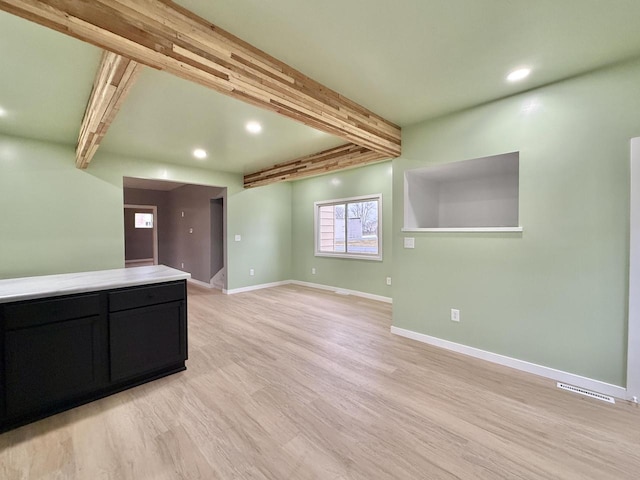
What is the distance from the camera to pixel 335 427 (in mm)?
1746

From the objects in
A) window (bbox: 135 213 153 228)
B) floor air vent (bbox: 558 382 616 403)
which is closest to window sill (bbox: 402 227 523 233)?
floor air vent (bbox: 558 382 616 403)

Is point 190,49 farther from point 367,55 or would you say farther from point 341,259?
point 341,259

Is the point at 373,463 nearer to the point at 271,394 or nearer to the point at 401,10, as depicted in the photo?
the point at 271,394

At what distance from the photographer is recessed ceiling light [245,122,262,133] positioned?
9.70 feet

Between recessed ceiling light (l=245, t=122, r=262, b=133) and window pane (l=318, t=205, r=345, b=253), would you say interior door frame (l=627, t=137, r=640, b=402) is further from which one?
window pane (l=318, t=205, r=345, b=253)

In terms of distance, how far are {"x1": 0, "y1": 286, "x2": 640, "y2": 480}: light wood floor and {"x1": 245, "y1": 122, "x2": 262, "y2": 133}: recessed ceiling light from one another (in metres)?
2.56

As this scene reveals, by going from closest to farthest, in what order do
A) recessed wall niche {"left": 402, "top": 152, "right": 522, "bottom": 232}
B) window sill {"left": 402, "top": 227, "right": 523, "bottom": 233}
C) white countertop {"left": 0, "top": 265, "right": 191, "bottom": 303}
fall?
white countertop {"left": 0, "top": 265, "right": 191, "bottom": 303} → window sill {"left": 402, "top": 227, "right": 523, "bottom": 233} → recessed wall niche {"left": 402, "top": 152, "right": 522, "bottom": 232}

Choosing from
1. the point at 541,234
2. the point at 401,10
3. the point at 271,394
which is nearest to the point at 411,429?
the point at 271,394

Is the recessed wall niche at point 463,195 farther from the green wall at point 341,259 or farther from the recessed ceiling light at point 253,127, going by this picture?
the recessed ceiling light at point 253,127

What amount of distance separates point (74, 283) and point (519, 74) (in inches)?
155

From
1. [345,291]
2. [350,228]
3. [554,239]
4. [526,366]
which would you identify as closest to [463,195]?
[554,239]

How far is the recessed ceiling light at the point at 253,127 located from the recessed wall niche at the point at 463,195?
1.86 metres

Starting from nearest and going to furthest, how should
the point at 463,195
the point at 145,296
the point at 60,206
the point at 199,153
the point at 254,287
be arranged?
the point at 145,296
the point at 463,195
the point at 60,206
the point at 199,153
the point at 254,287

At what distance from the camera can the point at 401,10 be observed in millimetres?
1456
